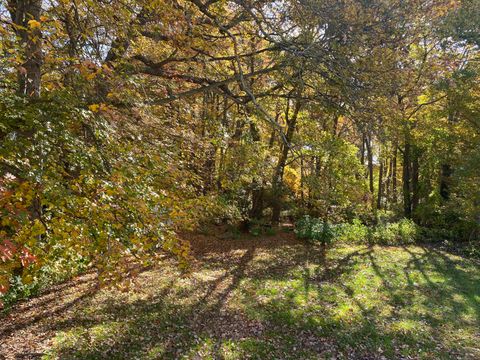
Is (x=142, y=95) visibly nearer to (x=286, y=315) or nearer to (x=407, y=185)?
(x=286, y=315)

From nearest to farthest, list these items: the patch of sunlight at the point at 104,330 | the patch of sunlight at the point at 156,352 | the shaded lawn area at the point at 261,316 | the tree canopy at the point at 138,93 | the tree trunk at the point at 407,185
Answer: the tree canopy at the point at 138,93 < the patch of sunlight at the point at 156,352 < the shaded lawn area at the point at 261,316 < the patch of sunlight at the point at 104,330 < the tree trunk at the point at 407,185

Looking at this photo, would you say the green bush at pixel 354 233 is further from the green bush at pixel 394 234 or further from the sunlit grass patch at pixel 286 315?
the sunlit grass patch at pixel 286 315

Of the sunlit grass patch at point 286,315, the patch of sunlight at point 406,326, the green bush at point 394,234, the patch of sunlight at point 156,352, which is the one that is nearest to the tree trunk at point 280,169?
the sunlit grass patch at point 286,315

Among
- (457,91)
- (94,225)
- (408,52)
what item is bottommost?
(94,225)

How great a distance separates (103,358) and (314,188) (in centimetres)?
927

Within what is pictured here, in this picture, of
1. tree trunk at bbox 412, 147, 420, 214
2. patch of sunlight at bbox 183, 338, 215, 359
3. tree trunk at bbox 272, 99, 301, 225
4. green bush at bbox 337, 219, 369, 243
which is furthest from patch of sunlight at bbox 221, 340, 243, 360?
tree trunk at bbox 412, 147, 420, 214

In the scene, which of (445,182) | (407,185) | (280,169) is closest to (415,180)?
(407,185)

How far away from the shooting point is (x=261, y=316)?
7.23 metres

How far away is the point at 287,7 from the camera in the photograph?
5.91 m

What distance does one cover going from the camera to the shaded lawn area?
5.83 meters

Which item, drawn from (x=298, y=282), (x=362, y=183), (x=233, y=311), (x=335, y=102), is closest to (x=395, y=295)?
(x=298, y=282)

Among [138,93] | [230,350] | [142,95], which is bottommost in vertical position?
[230,350]

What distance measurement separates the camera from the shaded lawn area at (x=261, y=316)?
19.1ft

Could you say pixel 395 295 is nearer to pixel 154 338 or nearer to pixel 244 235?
pixel 154 338
